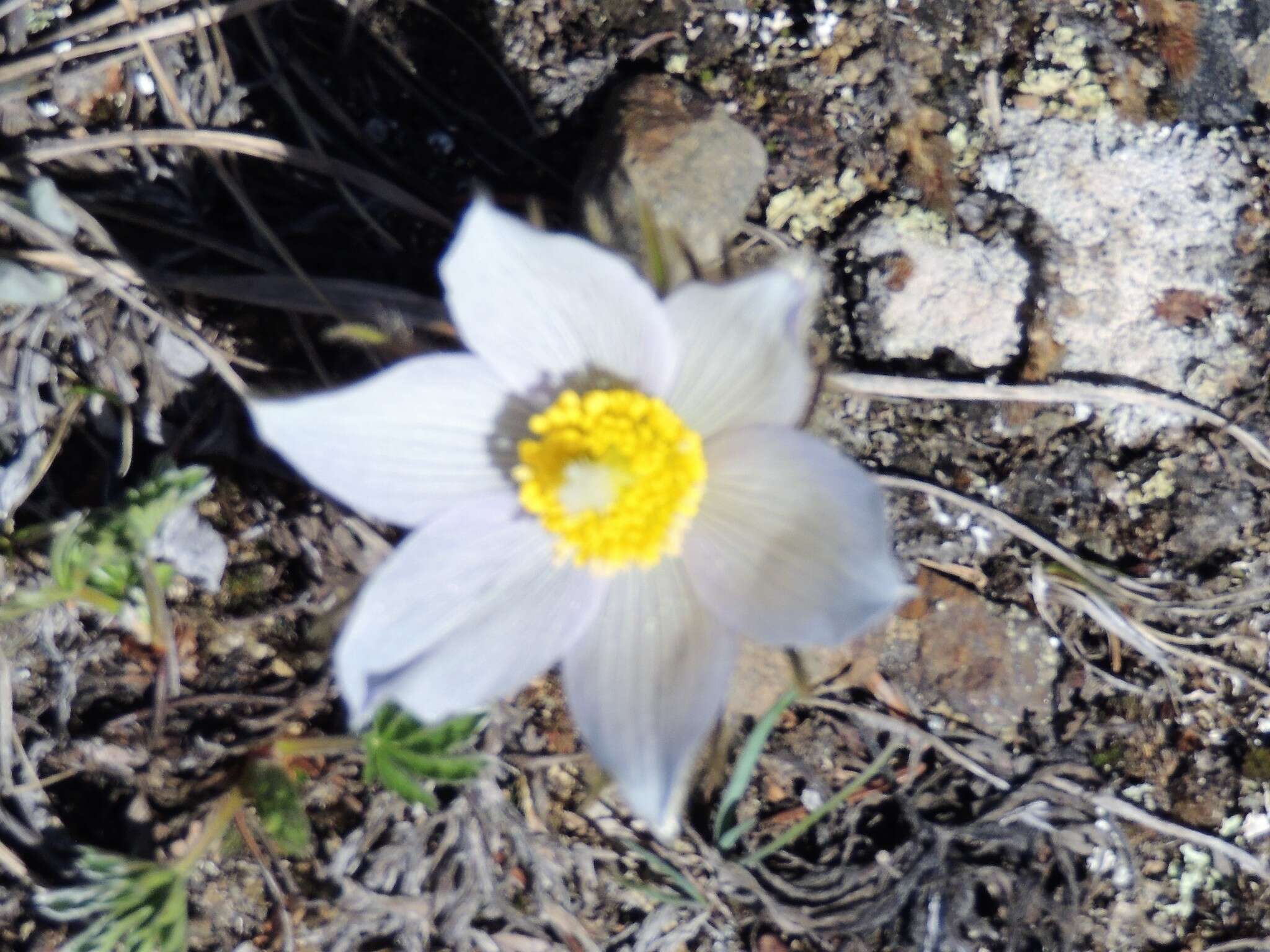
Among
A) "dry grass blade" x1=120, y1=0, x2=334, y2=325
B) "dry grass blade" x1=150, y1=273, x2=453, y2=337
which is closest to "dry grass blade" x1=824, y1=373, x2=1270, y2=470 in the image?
"dry grass blade" x1=150, y1=273, x2=453, y2=337

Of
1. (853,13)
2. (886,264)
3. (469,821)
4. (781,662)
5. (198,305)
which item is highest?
(853,13)

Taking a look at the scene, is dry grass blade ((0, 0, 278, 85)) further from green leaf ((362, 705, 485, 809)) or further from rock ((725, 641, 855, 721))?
rock ((725, 641, 855, 721))

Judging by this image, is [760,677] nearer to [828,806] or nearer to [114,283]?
[828,806]

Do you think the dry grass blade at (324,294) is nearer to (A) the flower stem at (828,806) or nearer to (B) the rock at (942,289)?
(B) the rock at (942,289)

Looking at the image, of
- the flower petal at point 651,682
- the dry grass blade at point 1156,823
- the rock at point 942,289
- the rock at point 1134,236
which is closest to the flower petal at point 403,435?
the flower petal at point 651,682

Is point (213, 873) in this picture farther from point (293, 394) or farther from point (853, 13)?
point (853, 13)

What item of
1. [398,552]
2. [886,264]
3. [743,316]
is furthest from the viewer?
[886,264]

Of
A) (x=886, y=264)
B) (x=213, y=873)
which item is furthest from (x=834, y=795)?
(x=213, y=873)
